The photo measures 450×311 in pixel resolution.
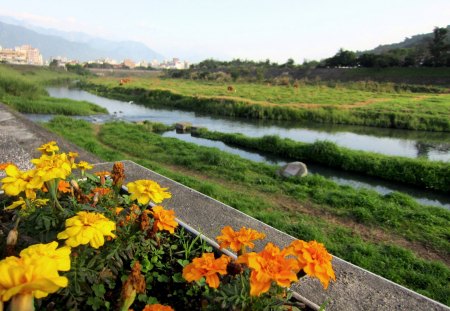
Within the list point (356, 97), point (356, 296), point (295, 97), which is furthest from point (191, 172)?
point (356, 97)

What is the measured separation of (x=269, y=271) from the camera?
1229 millimetres

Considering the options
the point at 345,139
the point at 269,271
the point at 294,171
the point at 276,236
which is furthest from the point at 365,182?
the point at 269,271

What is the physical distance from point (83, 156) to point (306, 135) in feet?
41.5

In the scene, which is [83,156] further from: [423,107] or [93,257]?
[423,107]

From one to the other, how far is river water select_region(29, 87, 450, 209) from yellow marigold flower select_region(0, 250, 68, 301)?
31.2ft

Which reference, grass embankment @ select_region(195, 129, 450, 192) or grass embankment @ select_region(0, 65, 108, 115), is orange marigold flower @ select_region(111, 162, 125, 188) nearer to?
grass embankment @ select_region(195, 129, 450, 192)

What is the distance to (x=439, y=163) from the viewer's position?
10312mm

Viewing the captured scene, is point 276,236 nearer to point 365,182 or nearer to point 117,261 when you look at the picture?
point 117,261

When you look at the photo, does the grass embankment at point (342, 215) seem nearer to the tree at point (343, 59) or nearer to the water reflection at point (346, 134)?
the water reflection at point (346, 134)

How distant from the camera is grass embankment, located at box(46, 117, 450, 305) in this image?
4773mm

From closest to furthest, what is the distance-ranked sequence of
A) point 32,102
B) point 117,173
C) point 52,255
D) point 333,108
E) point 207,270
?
point 52,255 → point 207,270 → point 117,173 → point 32,102 → point 333,108

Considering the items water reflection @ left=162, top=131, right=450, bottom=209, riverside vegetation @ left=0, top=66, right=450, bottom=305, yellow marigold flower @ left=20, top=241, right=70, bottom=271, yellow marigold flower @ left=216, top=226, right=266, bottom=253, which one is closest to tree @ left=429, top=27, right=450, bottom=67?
water reflection @ left=162, top=131, right=450, bottom=209

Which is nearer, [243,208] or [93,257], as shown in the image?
[93,257]

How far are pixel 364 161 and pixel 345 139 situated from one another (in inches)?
223
